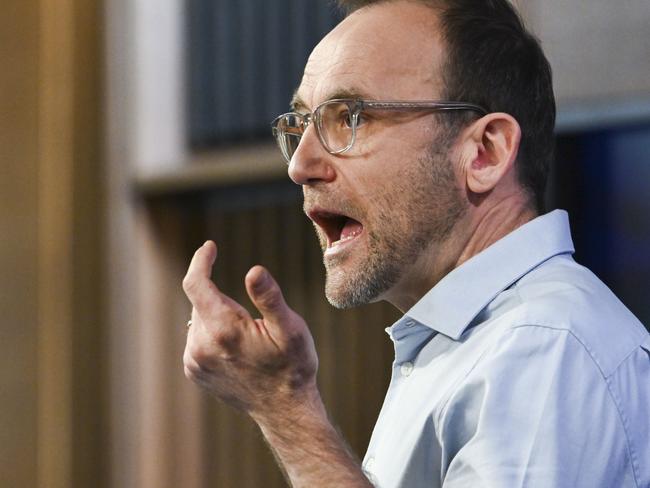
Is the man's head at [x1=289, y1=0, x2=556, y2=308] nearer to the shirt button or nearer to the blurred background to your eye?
the shirt button

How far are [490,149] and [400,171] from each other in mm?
114

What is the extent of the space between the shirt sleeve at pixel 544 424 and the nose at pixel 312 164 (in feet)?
1.29

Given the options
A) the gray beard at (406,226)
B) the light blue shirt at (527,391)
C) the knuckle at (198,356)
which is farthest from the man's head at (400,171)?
the knuckle at (198,356)

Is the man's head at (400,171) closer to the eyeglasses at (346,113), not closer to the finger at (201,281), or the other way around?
the eyeglasses at (346,113)

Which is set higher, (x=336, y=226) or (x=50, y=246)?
(x=336, y=226)

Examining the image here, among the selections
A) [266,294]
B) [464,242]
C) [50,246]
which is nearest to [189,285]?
[266,294]

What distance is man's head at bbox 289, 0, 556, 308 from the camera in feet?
4.32

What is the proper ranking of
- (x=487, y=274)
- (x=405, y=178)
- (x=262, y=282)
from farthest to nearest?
(x=405, y=178) < (x=487, y=274) < (x=262, y=282)

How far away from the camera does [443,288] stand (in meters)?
1.24

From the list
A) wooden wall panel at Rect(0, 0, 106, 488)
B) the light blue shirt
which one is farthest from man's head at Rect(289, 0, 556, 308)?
wooden wall panel at Rect(0, 0, 106, 488)

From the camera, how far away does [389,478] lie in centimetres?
116

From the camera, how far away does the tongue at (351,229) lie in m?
1.35

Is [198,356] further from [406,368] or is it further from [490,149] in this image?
[490,149]

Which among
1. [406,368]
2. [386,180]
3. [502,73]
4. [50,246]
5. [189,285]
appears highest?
[502,73]
